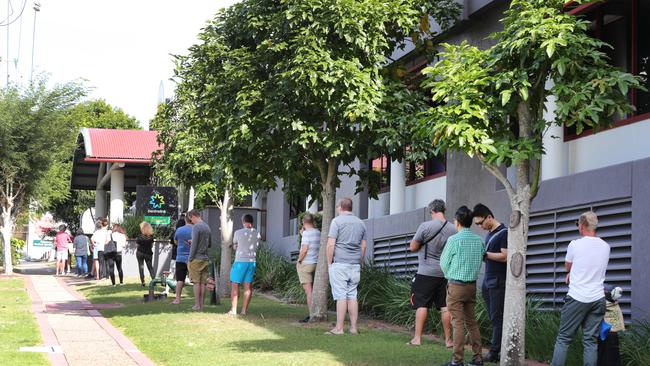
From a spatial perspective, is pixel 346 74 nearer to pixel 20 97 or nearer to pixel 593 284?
pixel 593 284

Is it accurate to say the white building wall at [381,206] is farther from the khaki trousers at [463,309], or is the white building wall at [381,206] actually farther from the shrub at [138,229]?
the shrub at [138,229]

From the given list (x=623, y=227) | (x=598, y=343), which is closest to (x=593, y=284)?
(x=598, y=343)

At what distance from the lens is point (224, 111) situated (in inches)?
551

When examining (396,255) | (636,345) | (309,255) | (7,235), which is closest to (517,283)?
(636,345)

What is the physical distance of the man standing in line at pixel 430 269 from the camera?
36.9ft

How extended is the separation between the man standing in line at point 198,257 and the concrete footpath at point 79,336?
1.68m

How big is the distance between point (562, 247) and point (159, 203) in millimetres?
15776

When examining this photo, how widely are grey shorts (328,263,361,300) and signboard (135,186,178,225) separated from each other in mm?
13905

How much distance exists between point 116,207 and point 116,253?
971cm

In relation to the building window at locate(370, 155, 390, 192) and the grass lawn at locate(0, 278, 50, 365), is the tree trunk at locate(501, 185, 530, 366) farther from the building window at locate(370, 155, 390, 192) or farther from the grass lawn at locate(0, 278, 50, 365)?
the building window at locate(370, 155, 390, 192)

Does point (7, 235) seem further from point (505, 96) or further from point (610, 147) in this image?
point (505, 96)

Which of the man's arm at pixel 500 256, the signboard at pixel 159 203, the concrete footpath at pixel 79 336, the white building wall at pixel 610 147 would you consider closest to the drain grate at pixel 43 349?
the concrete footpath at pixel 79 336

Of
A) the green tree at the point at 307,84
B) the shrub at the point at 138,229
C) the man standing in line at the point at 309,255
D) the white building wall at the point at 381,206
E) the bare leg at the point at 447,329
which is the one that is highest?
the green tree at the point at 307,84

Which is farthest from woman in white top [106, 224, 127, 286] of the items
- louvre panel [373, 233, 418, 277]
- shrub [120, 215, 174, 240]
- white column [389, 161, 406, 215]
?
white column [389, 161, 406, 215]
